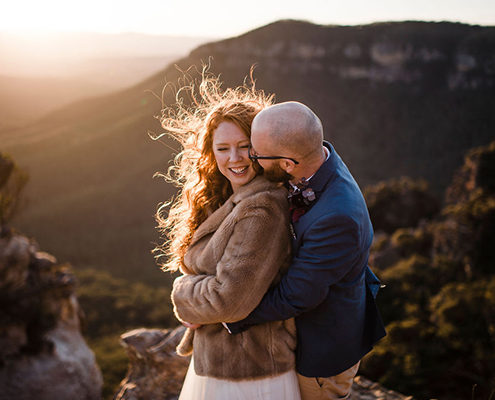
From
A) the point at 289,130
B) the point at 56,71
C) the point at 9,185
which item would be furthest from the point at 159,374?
the point at 56,71

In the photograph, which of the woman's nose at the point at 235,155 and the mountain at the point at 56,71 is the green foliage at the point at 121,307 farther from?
the mountain at the point at 56,71

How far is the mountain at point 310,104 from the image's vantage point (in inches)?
1465

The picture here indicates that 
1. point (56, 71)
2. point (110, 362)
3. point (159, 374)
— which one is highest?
point (56, 71)

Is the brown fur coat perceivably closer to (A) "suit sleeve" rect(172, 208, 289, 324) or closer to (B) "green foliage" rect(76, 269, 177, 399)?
(A) "suit sleeve" rect(172, 208, 289, 324)

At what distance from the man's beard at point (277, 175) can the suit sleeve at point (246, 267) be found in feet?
0.60

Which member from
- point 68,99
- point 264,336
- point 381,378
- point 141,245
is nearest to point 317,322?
point 264,336

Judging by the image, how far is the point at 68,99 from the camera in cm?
6519

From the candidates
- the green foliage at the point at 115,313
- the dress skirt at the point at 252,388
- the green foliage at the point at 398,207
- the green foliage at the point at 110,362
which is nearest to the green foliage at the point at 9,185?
the green foliage at the point at 110,362

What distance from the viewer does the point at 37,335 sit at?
8445 millimetres

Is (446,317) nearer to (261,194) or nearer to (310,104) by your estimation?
(261,194)

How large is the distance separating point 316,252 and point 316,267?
0.20 feet

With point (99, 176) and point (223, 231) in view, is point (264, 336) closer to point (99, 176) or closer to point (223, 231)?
point (223, 231)

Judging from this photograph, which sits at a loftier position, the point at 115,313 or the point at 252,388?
the point at 252,388

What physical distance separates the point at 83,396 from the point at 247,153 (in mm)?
8542
